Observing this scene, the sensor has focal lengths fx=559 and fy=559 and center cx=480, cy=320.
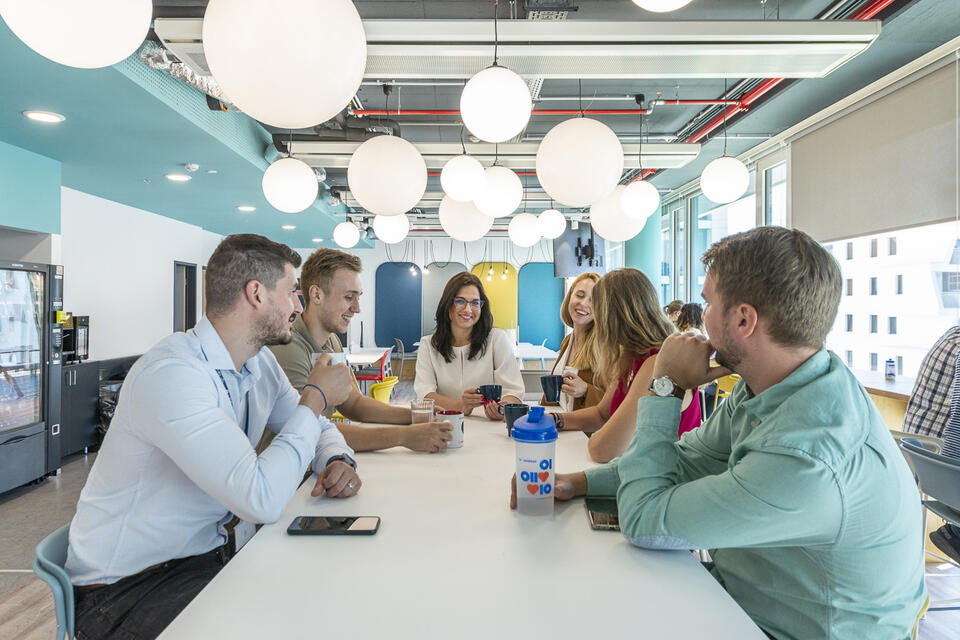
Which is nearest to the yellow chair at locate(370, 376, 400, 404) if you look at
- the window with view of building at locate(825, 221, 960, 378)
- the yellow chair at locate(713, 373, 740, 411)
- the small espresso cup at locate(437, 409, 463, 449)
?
the small espresso cup at locate(437, 409, 463, 449)

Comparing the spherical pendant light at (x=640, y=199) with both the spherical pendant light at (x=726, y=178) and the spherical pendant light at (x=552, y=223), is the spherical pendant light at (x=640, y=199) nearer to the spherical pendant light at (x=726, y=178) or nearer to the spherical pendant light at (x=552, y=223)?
the spherical pendant light at (x=726, y=178)

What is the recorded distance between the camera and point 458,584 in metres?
0.98

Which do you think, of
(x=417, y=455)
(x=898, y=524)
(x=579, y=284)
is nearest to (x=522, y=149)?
(x=579, y=284)

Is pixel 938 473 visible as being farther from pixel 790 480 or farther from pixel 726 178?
pixel 726 178

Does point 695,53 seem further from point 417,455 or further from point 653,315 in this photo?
point 417,455

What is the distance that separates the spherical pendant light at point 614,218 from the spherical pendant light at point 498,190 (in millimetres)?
931

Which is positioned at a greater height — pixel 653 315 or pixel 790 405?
pixel 653 315

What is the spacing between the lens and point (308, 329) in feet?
8.10

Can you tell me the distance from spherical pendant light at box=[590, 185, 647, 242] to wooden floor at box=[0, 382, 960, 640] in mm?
2586

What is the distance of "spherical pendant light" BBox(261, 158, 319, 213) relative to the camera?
10.5 ft

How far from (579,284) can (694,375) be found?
2112mm

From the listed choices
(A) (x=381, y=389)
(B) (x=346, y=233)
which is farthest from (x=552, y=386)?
(B) (x=346, y=233)

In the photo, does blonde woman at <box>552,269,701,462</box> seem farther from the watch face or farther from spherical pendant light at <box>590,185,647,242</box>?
spherical pendant light at <box>590,185,647,242</box>

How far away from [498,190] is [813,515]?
2410mm
